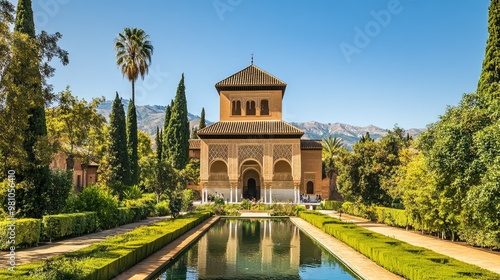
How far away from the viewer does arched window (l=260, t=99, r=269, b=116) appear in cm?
4506

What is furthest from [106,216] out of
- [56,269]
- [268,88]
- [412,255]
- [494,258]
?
[268,88]

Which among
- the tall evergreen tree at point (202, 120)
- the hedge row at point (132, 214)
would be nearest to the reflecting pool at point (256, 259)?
the hedge row at point (132, 214)

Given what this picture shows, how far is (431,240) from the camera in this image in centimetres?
1748

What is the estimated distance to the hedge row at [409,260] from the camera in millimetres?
9009

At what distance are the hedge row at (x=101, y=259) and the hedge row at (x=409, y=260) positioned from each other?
6.36 m

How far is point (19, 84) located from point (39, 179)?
5.09 m

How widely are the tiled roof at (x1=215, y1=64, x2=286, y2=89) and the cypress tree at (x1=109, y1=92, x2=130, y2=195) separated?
13.6 meters

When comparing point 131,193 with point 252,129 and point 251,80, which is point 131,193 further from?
point 251,80

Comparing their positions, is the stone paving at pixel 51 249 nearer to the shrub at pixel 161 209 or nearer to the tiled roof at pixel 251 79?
the shrub at pixel 161 209

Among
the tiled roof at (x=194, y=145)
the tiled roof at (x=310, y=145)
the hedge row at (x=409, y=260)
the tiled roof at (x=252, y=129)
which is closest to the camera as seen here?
the hedge row at (x=409, y=260)

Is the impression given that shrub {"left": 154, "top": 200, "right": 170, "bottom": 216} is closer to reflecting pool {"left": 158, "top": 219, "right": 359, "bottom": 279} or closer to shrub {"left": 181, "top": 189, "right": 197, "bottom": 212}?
shrub {"left": 181, "top": 189, "right": 197, "bottom": 212}

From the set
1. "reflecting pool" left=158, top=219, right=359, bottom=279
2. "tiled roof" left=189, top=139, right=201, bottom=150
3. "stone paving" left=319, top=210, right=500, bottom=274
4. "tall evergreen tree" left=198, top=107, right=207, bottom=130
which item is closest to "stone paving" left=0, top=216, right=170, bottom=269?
"reflecting pool" left=158, top=219, right=359, bottom=279

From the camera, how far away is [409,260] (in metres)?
10.4

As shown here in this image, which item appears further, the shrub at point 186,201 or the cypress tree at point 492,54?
the shrub at point 186,201
